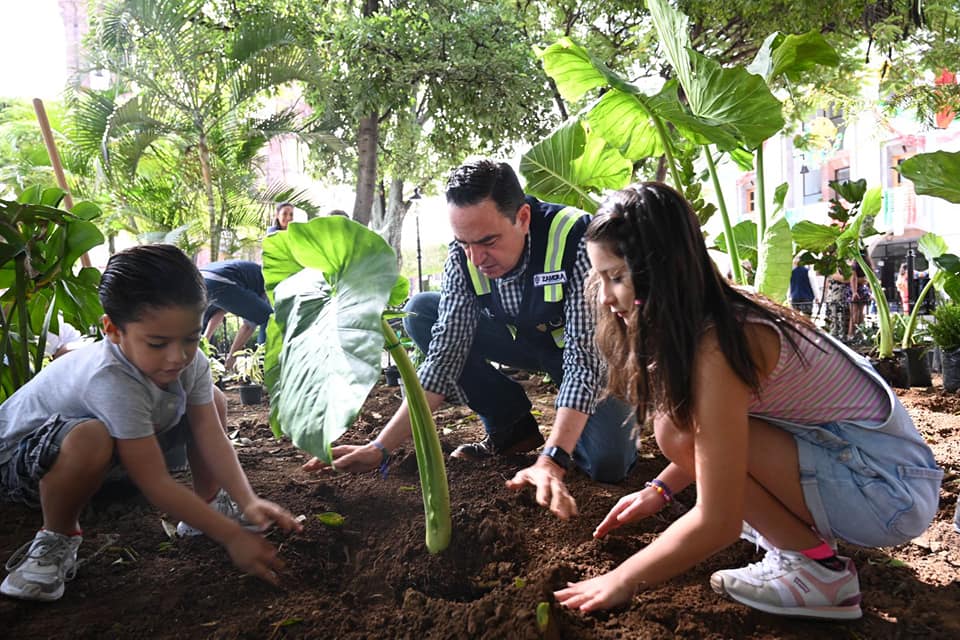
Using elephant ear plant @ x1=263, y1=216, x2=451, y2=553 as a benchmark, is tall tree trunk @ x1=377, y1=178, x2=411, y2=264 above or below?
above

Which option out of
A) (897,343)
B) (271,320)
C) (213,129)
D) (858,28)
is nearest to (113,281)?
(271,320)

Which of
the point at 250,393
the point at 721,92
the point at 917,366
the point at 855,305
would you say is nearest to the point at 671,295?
the point at 721,92

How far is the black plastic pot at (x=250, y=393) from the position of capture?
372cm

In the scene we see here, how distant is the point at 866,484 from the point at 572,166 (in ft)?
6.63

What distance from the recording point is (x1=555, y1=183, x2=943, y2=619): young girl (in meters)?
1.00

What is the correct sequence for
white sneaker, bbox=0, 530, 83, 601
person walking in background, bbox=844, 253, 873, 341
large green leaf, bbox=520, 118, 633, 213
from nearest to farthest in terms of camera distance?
white sneaker, bbox=0, 530, 83, 601, large green leaf, bbox=520, 118, 633, 213, person walking in background, bbox=844, 253, 873, 341

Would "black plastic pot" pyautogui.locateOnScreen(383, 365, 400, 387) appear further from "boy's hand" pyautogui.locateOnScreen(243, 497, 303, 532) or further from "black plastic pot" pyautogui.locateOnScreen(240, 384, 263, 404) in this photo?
"boy's hand" pyautogui.locateOnScreen(243, 497, 303, 532)

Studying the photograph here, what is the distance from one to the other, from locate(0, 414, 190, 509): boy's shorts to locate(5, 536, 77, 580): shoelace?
130 millimetres

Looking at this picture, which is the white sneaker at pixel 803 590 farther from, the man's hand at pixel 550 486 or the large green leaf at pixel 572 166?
the large green leaf at pixel 572 166

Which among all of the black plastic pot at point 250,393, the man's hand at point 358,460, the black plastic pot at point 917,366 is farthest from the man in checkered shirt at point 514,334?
the black plastic pot at point 917,366

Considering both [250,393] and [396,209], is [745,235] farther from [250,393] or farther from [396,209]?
[396,209]

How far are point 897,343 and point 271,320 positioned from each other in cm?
480

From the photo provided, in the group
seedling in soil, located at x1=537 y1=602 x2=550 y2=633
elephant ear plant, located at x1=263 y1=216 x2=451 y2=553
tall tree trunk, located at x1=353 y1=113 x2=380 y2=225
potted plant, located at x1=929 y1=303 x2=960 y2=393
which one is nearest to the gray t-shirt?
elephant ear plant, located at x1=263 y1=216 x2=451 y2=553

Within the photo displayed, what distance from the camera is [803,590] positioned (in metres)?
1.12
